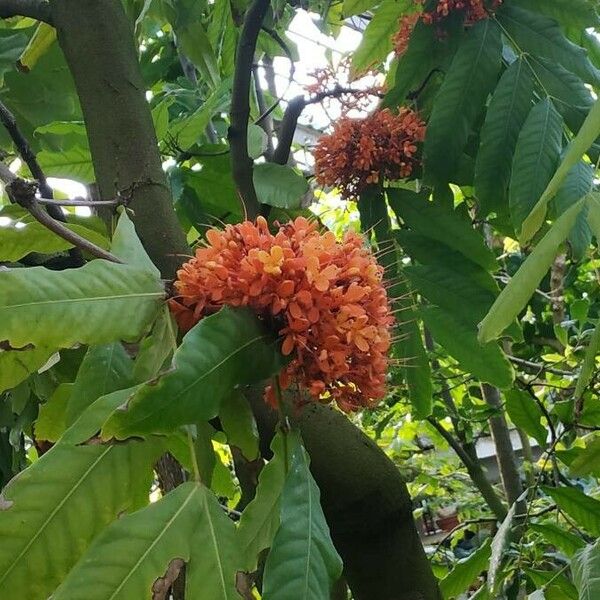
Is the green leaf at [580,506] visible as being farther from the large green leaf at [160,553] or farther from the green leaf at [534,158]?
the large green leaf at [160,553]

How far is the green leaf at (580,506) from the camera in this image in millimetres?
1238

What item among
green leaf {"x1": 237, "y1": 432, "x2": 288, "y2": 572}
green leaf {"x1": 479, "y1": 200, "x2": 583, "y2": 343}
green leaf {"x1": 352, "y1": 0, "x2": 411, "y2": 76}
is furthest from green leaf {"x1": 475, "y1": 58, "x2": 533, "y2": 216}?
green leaf {"x1": 237, "y1": 432, "x2": 288, "y2": 572}

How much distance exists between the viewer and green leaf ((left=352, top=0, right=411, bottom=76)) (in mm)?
1182

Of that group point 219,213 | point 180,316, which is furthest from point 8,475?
point 180,316

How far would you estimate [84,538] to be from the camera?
0.53 metres

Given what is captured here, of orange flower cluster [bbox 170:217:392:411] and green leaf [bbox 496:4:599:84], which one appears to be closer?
orange flower cluster [bbox 170:217:392:411]

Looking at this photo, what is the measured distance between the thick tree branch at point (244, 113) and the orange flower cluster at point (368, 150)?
213 millimetres

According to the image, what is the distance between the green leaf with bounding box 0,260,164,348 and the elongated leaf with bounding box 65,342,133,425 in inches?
2.6

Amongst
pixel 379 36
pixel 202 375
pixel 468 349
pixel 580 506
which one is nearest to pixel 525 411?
pixel 580 506

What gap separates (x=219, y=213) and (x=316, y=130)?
134 cm

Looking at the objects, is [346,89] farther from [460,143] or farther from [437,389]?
[437,389]

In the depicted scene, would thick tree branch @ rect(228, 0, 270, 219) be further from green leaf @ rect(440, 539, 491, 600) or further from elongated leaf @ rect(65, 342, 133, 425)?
green leaf @ rect(440, 539, 491, 600)

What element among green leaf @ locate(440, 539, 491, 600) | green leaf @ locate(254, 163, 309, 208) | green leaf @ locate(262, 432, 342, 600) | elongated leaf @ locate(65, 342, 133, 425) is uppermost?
green leaf @ locate(254, 163, 309, 208)

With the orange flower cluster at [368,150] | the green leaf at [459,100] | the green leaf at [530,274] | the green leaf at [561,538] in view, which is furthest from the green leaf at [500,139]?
the green leaf at [561,538]
